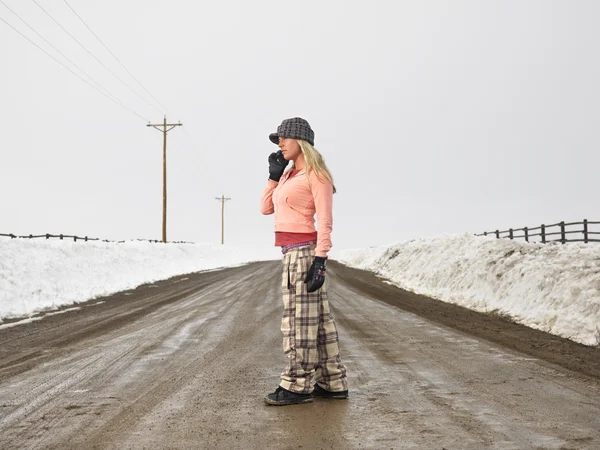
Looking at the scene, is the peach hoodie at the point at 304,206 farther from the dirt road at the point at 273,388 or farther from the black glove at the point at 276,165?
the dirt road at the point at 273,388

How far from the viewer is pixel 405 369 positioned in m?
5.50

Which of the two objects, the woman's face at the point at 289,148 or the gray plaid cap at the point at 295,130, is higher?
the gray plaid cap at the point at 295,130

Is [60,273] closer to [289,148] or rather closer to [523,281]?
[523,281]

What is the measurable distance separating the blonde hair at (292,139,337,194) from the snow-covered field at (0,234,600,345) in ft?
17.0

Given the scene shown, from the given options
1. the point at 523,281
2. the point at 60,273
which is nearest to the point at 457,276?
the point at 523,281

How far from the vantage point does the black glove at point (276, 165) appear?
185 inches

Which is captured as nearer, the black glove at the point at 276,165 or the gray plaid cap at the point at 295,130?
the gray plaid cap at the point at 295,130

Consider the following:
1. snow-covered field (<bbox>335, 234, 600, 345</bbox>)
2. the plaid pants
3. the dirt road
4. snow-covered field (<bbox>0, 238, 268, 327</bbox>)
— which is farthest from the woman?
snow-covered field (<bbox>0, 238, 268, 327</bbox>)

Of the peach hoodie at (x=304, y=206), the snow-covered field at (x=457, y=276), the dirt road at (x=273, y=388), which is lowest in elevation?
the dirt road at (x=273, y=388)

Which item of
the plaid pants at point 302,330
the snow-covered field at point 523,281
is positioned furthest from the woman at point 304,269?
the snow-covered field at point 523,281

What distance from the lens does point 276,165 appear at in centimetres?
470

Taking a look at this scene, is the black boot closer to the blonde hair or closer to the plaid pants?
the plaid pants

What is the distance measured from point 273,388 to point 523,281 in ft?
25.5

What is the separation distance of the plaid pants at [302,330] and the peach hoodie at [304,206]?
0.68ft
